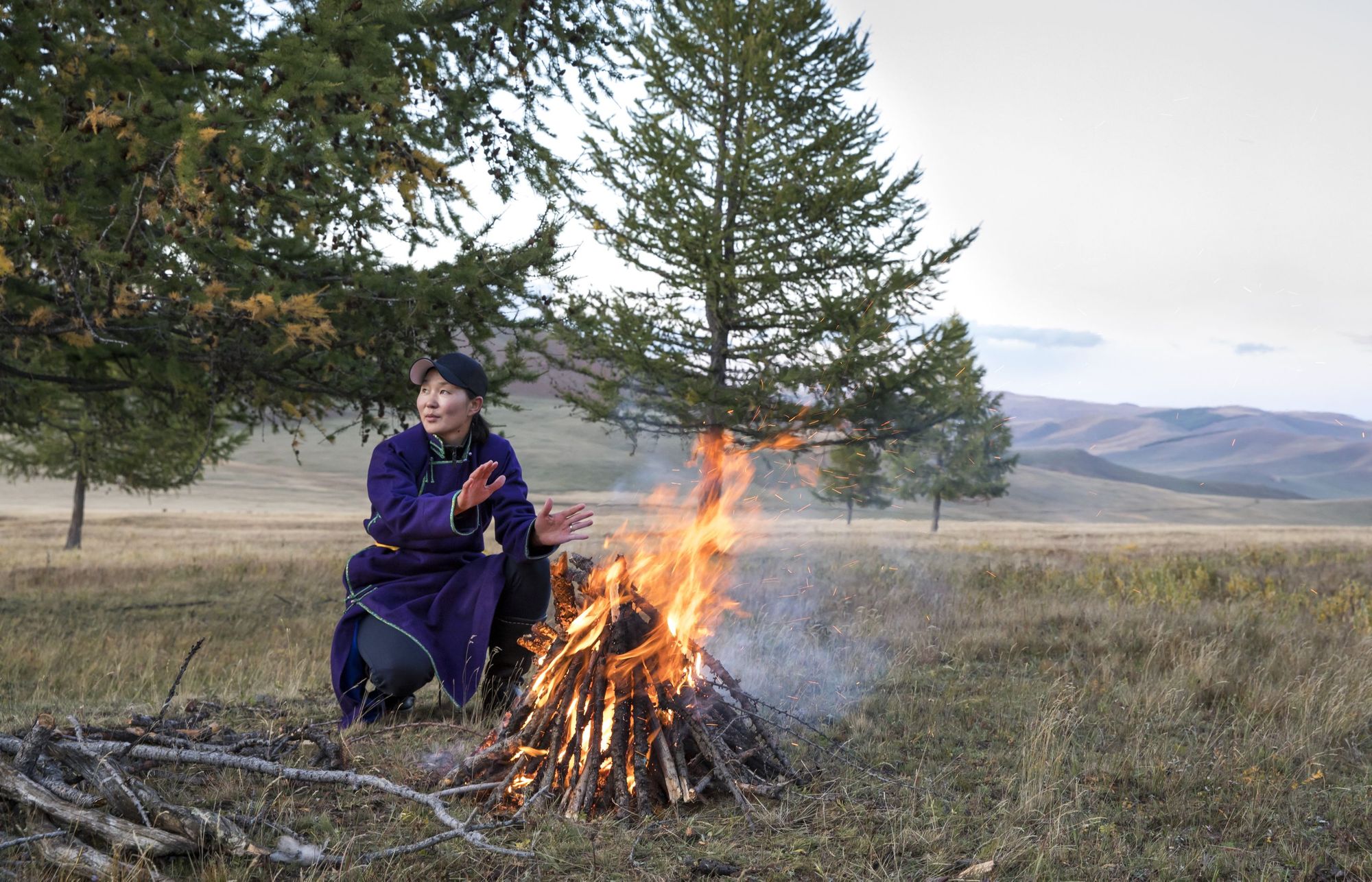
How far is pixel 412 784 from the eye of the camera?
11.3ft

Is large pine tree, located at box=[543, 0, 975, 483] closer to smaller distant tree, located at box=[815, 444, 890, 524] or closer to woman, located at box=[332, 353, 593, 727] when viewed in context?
smaller distant tree, located at box=[815, 444, 890, 524]

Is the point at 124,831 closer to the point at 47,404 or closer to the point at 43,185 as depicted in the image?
the point at 43,185

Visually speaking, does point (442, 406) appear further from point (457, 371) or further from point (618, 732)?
point (618, 732)

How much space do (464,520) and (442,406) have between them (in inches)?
24.5

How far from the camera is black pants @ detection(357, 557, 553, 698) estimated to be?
13.7 ft

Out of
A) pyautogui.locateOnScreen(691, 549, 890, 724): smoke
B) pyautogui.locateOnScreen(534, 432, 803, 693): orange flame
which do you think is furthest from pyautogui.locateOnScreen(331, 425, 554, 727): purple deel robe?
pyautogui.locateOnScreen(691, 549, 890, 724): smoke

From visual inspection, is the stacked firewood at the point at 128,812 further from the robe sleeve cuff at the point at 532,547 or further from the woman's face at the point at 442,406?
the woman's face at the point at 442,406

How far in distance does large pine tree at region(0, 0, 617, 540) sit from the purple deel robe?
1433 millimetres

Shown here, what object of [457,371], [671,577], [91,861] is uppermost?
[457,371]

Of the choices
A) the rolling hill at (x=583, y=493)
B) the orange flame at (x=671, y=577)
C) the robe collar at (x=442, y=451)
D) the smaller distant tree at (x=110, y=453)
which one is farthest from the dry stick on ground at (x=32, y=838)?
the rolling hill at (x=583, y=493)

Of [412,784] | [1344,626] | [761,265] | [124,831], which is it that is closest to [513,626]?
[412,784]

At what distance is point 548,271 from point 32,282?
327cm

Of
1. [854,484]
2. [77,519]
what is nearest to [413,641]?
[77,519]

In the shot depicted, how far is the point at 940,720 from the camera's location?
448cm
